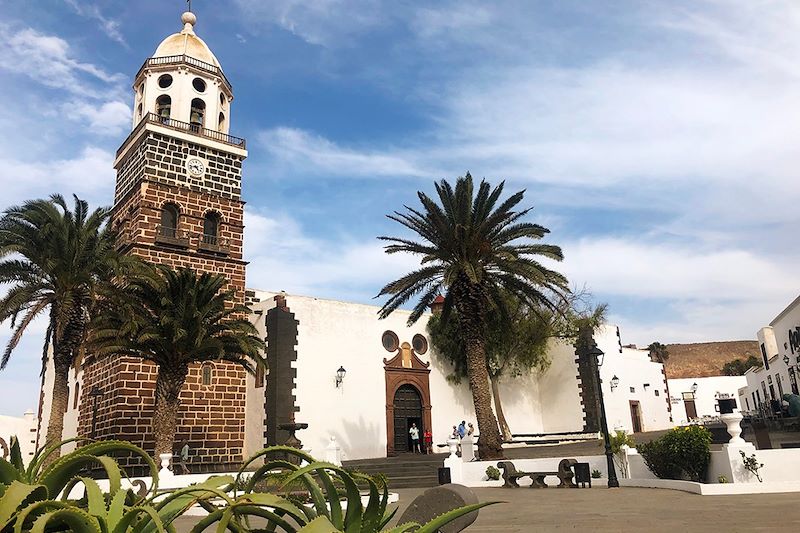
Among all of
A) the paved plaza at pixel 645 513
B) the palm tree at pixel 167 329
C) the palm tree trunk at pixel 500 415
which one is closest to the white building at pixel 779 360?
the palm tree trunk at pixel 500 415

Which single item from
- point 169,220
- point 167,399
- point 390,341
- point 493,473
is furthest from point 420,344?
point 167,399

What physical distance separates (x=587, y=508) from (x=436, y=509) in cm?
724

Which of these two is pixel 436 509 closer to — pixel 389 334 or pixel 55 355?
pixel 55 355

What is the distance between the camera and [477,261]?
724 inches

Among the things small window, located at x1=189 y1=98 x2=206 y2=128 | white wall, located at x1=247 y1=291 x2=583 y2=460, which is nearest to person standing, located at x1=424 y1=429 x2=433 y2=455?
white wall, located at x1=247 y1=291 x2=583 y2=460

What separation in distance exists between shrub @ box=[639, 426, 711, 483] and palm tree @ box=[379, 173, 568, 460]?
18.7ft

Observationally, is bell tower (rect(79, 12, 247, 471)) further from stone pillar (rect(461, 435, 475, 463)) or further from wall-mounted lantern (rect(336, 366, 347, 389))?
stone pillar (rect(461, 435, 475, 463))

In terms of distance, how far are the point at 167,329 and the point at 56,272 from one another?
12.2 ft

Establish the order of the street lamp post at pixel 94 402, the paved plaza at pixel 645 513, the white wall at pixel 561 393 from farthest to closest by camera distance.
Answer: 1. the white wall at pixel 561 393
2. the street lamp post at pixel 94 402
3. the paved plaza at pixel 645 513

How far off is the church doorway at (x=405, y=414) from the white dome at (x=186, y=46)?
1510 centimetres

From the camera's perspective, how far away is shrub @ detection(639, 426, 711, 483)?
1170cm

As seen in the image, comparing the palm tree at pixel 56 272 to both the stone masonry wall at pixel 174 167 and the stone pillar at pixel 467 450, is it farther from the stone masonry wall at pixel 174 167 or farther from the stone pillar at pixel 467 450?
the stone pillar at pixel 467 450

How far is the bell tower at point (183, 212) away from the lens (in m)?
20.0

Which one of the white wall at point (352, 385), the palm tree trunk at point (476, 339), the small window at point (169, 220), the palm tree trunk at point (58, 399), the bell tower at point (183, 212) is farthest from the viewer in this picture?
the small window at point (169, 220)
